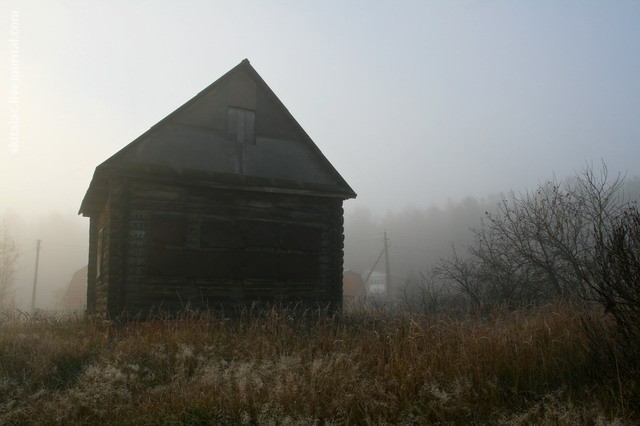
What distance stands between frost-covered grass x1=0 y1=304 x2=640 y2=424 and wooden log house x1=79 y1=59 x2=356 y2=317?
271cm

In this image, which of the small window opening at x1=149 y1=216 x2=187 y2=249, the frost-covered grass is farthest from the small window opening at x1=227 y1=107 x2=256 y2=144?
the frost-covered grass

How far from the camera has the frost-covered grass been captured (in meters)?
5.02

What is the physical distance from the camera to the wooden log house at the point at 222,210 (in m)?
10.3

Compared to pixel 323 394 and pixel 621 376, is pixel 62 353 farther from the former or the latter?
pixel 621 376

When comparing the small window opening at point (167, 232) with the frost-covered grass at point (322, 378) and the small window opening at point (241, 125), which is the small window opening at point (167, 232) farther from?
the frost-covered grass at point (322, 378)

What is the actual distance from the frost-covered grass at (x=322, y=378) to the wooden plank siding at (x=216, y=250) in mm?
2532

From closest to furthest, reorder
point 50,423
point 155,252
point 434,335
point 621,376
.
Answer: point 50,423 → point 621,376 → point 434,335 → point 155,252

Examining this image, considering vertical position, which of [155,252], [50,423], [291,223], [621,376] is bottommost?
[50,423]

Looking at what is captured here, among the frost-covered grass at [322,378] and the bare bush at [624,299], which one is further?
the bare bush at [624,299]

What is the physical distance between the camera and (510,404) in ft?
17.1

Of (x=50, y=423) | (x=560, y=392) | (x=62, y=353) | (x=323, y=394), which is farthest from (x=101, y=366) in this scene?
(x=560, y=392)

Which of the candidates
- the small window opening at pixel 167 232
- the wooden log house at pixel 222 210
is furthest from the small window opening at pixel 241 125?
the small window opening at pixel 167 232

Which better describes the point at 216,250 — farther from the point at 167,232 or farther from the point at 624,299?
the point at 624,299

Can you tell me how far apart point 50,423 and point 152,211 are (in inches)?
234
